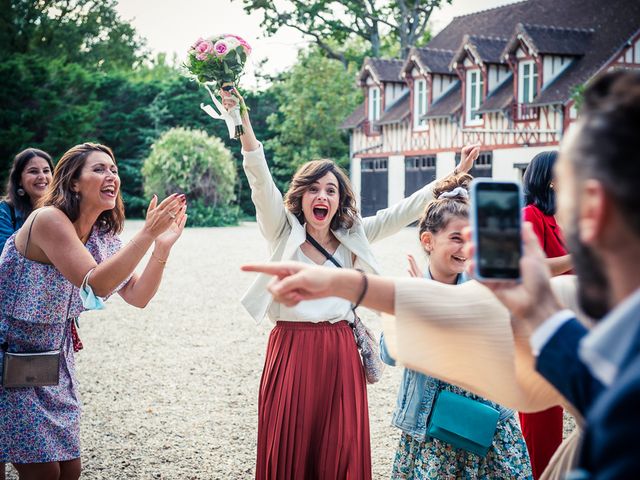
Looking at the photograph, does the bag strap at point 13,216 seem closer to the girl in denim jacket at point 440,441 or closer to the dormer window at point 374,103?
the girl in denim jacket at point 440,441

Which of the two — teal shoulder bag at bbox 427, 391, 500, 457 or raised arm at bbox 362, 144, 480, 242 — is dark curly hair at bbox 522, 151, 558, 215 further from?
teal shoulder bag at bbox 427, 391, 500, 457

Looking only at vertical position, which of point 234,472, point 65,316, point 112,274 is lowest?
point 234,472

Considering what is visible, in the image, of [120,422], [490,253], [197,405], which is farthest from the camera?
[197,405]

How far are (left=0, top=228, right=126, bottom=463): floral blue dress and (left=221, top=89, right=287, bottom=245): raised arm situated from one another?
1.07 metres

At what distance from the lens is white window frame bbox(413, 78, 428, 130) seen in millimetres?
30297

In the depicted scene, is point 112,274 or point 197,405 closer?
point 112,274

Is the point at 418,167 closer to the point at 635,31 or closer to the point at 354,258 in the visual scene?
the point at 635,31

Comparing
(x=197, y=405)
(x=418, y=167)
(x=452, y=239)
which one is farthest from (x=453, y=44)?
(x=452, y=239)

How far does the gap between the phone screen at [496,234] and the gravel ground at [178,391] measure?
3.78m

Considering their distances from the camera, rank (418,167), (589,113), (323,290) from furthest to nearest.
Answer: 1. (418,167)
2. (323,290)
3. (589,113)

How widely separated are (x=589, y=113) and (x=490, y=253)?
1.55 feet

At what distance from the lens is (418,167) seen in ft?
101

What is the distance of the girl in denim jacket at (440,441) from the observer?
141 inches

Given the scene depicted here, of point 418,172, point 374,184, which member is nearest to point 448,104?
point 418,172
